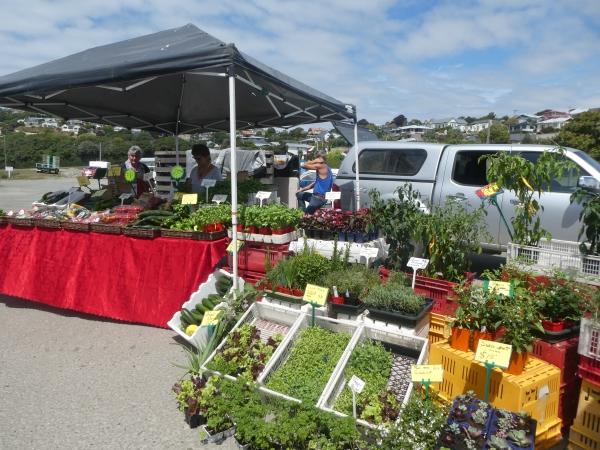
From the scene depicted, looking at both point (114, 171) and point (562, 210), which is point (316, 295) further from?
point (114, 171)

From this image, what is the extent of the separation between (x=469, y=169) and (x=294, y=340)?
14.0 ft

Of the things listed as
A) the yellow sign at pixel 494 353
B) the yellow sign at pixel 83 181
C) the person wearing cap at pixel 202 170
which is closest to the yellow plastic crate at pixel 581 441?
the yellow sign at pixel 494 353


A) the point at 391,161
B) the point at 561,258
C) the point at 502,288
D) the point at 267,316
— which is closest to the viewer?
the point at 502,288

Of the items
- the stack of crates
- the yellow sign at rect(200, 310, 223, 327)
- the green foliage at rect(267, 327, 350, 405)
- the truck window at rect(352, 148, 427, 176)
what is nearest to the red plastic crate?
the stack of crates

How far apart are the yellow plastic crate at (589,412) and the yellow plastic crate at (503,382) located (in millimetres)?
162

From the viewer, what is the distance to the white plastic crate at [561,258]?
3.14 metres

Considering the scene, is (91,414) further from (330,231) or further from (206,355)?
(330,231)

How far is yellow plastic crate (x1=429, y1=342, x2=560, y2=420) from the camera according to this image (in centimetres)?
238

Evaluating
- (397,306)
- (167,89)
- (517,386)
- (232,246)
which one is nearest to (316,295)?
(397,306)

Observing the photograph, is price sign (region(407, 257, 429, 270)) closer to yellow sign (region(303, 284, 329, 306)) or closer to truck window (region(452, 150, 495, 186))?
yellow sign (region(303, 284, 329, 306))

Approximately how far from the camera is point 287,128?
340 inches

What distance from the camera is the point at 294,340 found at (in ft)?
10.5

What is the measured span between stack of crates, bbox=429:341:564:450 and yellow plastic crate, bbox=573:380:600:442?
0.53ft

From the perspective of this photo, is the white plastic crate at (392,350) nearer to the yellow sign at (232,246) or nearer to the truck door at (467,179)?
the yellow sign at (232,246)
